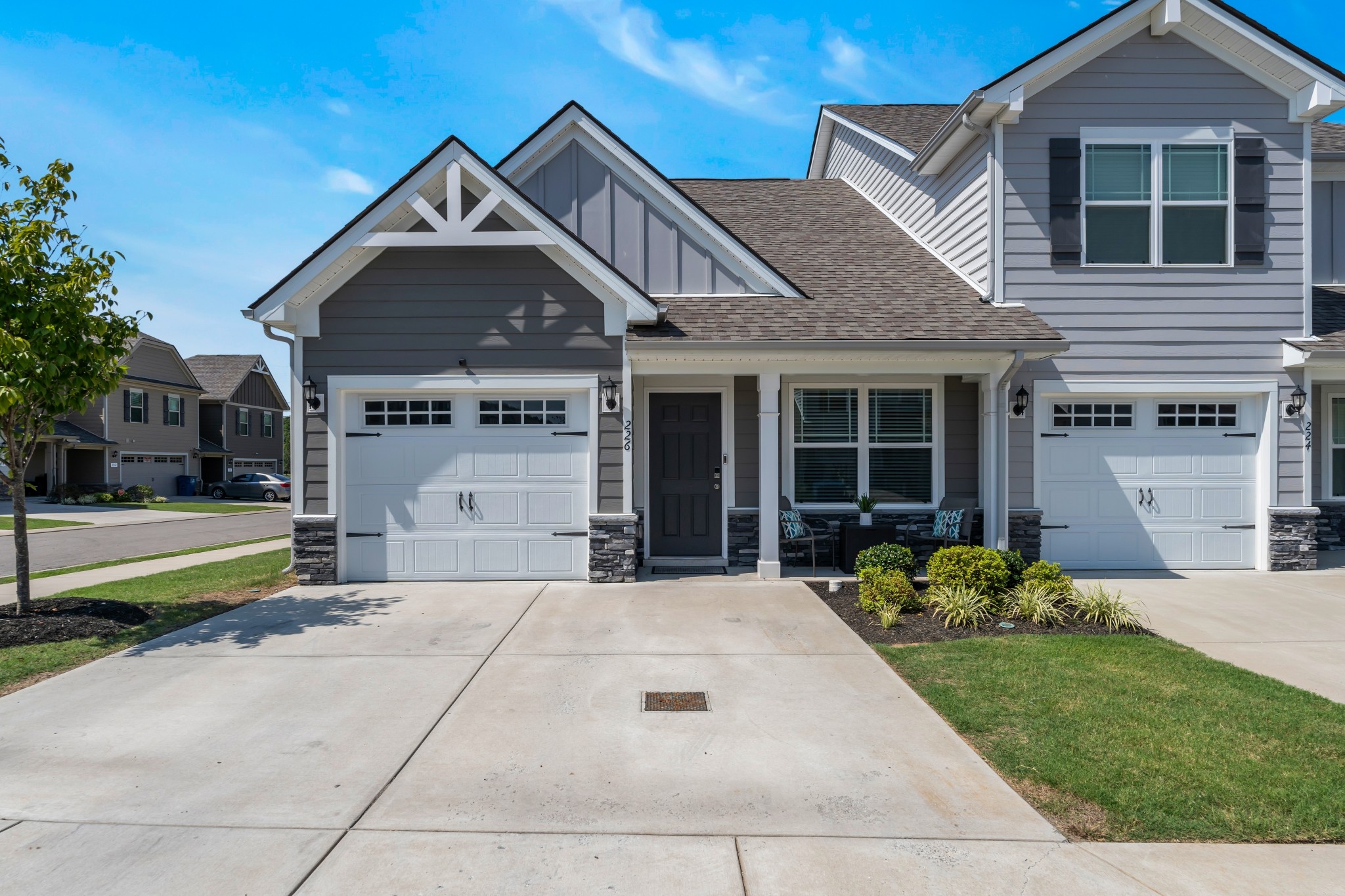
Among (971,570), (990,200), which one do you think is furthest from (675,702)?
(990,200)

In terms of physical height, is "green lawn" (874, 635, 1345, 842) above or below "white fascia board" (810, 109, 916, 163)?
below

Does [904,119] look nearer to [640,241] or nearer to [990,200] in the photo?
[990,200]

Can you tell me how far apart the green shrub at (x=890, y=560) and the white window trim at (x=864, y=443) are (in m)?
1.76

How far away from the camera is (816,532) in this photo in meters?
9.28

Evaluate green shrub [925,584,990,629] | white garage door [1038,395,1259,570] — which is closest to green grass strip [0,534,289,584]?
green shrub [925,584,990,629]

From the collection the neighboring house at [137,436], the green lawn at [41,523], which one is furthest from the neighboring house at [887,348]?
the neighboring house at [137,436]

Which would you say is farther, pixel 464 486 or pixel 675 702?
pixel 464 486

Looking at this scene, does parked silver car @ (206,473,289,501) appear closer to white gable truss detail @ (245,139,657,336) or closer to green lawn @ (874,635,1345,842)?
white gable truss detail @ (245,139,657,336)

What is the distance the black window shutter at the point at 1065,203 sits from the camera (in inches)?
351

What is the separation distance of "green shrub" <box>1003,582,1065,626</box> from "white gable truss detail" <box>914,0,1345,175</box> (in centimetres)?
594

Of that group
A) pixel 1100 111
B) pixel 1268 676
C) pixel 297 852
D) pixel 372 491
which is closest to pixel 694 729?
pixel 297 852

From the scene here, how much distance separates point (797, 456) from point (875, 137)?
20.8 feet

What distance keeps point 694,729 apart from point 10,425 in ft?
22.6

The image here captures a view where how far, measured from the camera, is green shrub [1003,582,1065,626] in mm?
6387
